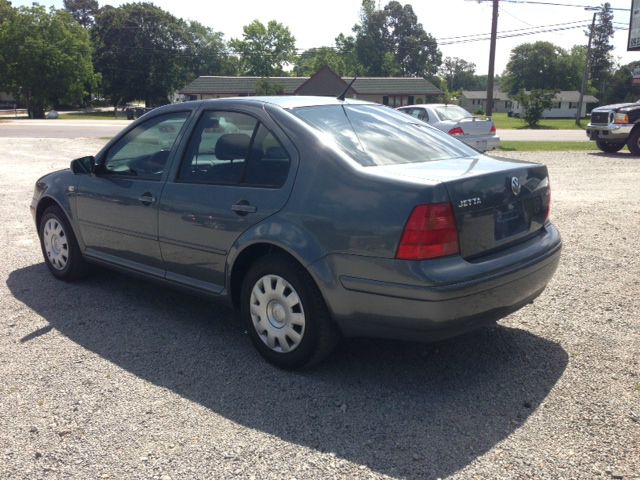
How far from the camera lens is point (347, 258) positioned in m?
3.43

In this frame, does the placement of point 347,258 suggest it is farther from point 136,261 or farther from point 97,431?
point 136,261

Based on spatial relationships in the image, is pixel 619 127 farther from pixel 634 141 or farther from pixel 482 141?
pixel 482 141

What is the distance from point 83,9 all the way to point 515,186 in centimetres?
11794

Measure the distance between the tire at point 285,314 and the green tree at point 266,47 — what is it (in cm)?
9379

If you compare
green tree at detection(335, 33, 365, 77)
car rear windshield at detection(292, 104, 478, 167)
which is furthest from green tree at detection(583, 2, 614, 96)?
car rear windshield at detection(292, 104, 478, 167)

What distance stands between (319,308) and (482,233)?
1029 millimetres

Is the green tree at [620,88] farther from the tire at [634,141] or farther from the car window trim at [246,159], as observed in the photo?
the car window trim at [246,159]

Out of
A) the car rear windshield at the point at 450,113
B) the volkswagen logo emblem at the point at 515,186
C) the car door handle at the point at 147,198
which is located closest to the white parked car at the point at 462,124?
the car rear windshield at the point at 450,113

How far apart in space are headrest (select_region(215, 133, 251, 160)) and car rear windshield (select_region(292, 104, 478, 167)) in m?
0.40

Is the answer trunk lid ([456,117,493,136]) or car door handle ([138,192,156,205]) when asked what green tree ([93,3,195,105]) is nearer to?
trunk lid ([456,117,493,136])

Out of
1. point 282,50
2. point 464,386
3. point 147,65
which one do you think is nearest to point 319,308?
point 464,386

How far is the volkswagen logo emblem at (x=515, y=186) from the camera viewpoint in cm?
370

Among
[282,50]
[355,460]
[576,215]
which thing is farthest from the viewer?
[282,50]

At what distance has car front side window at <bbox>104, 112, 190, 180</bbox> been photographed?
4676 millimetres
